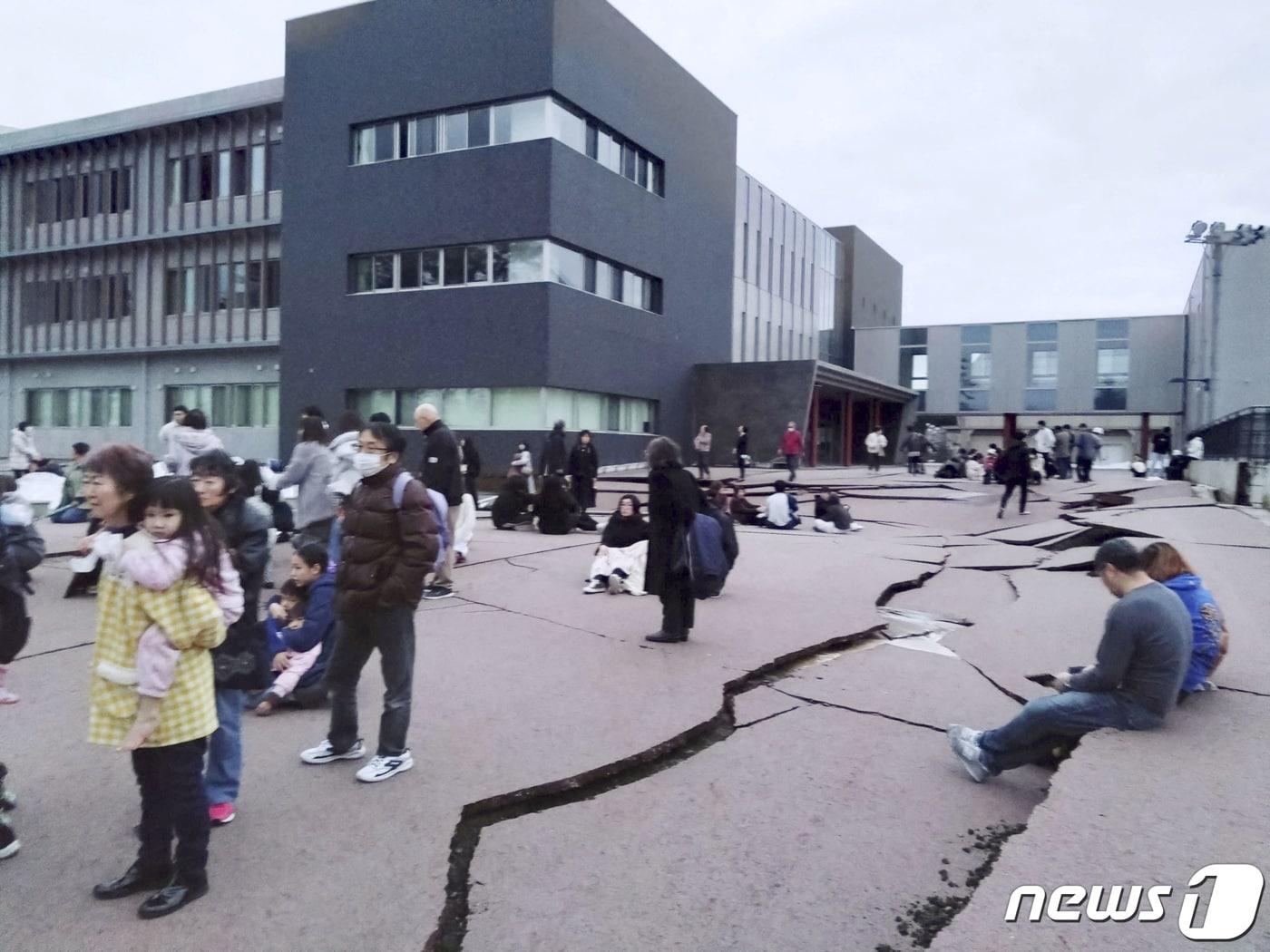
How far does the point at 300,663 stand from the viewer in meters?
5.13

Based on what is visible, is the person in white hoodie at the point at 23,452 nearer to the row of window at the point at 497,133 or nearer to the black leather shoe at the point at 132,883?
the row of window at the point at 497,133

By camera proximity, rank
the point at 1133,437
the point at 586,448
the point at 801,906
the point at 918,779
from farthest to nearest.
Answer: the point at 1133,437, the point at 586,448, the point at 918,779, the point at 801,906

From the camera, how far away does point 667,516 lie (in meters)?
6.68

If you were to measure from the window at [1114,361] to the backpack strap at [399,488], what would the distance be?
50.4m

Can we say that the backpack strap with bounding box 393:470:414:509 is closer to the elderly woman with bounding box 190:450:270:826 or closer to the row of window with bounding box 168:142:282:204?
the elderly woman with bounding box 190:450:270:826

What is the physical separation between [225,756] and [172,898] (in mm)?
753

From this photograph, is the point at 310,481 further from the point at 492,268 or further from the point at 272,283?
the point at 272,283

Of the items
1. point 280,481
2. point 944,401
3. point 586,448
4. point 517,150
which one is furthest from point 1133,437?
point 280,481

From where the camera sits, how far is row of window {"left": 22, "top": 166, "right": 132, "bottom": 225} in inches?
1341

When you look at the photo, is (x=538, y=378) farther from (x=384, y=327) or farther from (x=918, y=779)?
(x=918, y=779)

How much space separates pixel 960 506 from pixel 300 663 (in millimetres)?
16592

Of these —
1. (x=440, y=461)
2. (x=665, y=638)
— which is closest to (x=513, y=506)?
(x=440, y=461)

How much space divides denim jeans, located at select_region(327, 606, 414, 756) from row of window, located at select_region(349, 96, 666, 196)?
22466mm

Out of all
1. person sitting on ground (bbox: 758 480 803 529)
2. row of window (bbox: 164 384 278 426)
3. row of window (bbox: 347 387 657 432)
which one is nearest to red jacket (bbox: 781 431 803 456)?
row of window (bbox: 347 387 657 432)
